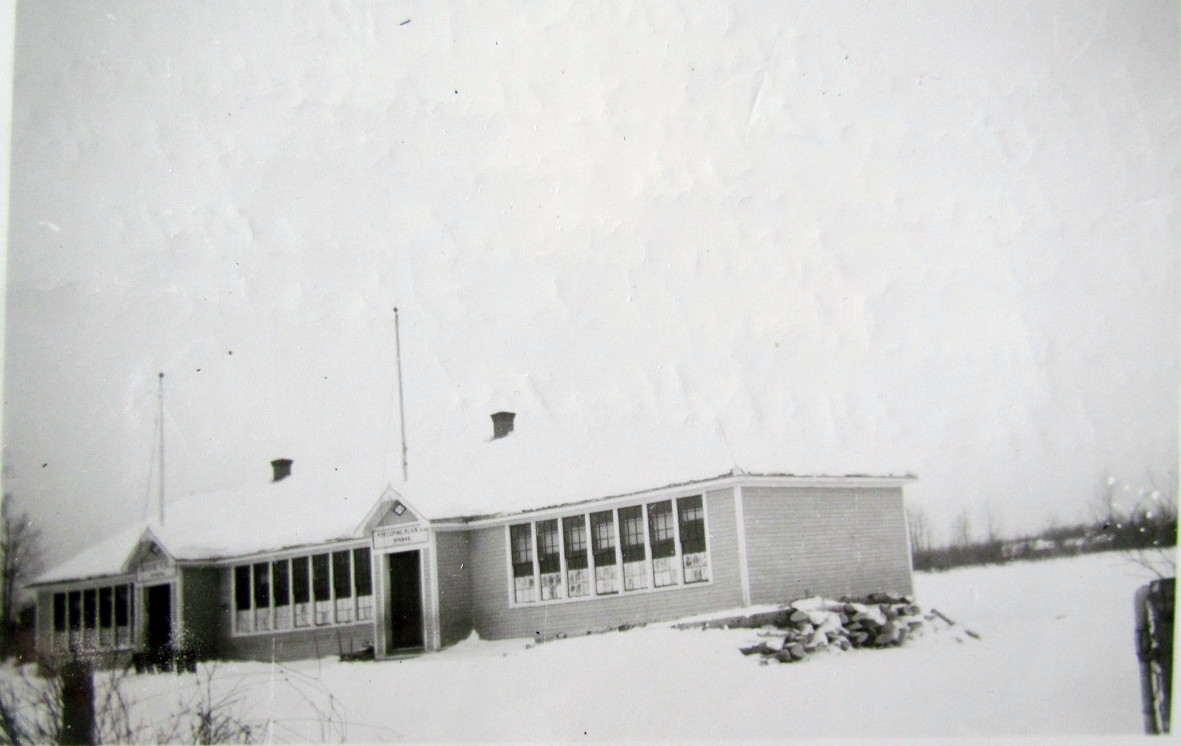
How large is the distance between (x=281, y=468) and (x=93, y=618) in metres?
1.83

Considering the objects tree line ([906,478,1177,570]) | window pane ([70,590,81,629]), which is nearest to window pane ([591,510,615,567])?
tree line ([906,478,1177,570])

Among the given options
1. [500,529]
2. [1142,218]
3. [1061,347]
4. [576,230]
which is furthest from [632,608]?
[1142,218]

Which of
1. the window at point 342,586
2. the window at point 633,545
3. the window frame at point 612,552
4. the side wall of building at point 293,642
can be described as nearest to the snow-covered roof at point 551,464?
the window frame at point 612,552

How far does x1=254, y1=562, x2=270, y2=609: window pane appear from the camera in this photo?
7.23 m

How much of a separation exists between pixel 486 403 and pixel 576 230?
4.38 feet

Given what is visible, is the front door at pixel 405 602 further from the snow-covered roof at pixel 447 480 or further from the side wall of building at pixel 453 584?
the snow-covered roof at pixel 447 480

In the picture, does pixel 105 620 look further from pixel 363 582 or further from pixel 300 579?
pixel 363 582

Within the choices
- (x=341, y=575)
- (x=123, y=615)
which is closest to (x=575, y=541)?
(x=341, y=575)

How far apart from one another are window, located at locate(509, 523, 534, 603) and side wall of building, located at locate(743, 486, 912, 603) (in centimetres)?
200

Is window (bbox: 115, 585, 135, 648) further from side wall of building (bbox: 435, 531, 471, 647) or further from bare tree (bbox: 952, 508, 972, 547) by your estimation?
bare tree (bbox: 952, 508, 972, 547)

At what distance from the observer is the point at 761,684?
538cm

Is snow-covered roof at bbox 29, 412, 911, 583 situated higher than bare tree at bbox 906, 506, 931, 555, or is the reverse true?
snow-covered roof at bbox 29, 412, 911, 583

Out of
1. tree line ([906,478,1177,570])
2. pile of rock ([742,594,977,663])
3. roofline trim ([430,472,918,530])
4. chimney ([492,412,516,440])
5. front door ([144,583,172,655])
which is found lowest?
pile of rock ([742,594,977,663])

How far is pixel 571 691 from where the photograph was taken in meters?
5.71
